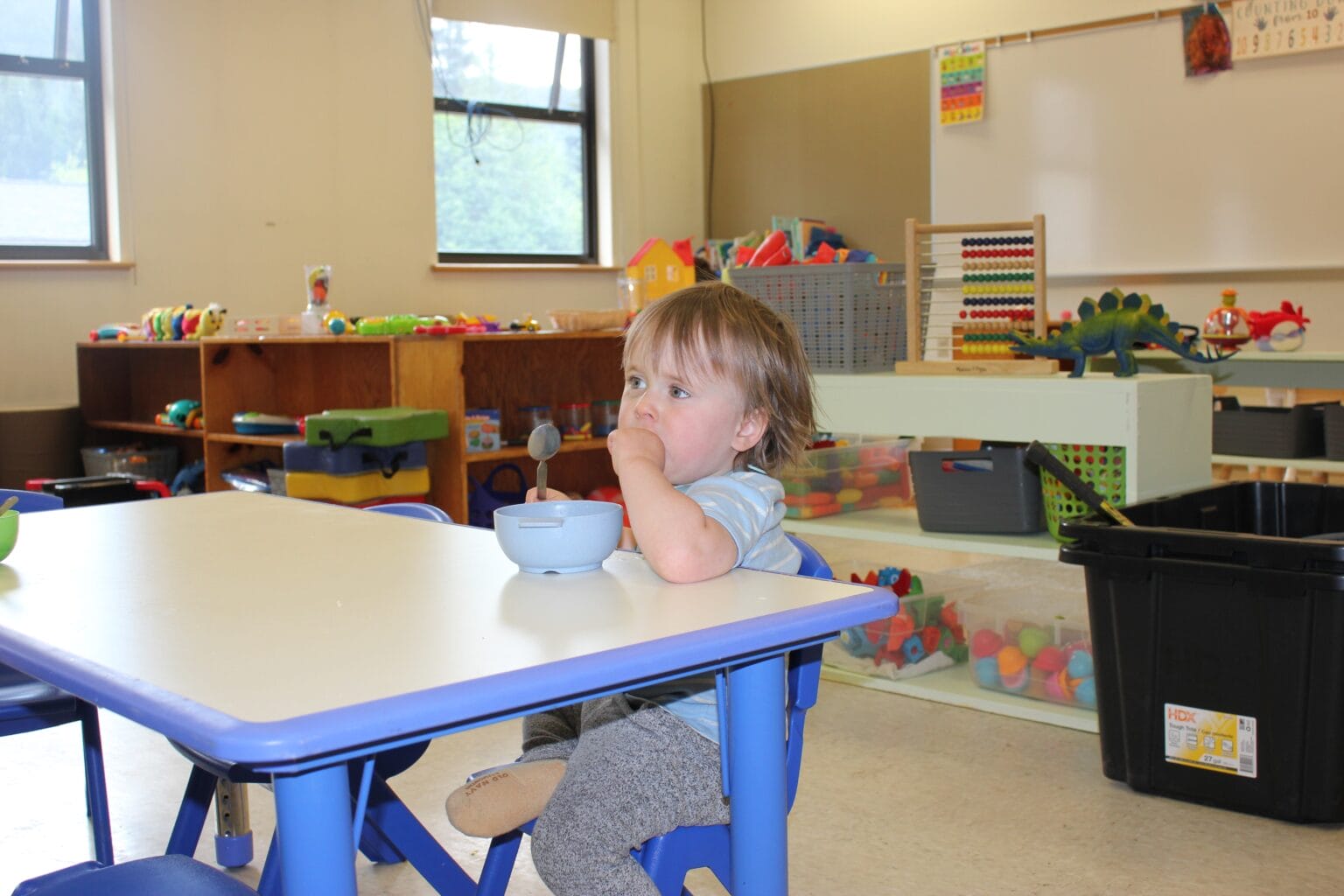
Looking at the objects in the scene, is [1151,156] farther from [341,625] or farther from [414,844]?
[341,625]

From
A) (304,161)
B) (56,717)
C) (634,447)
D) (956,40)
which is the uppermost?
(956,40)

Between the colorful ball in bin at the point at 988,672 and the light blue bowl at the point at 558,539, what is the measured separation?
69.6 inches

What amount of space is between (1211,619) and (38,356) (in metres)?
4.67

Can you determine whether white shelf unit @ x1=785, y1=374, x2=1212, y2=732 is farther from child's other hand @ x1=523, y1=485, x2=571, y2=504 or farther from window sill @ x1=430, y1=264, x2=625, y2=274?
window sill @ x1=430, y1=264, x2=625, y2=274

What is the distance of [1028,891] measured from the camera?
1.85m

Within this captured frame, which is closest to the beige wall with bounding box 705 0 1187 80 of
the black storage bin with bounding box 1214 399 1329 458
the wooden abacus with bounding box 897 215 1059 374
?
the black storage bin with bounding box 1214 399 1329 458

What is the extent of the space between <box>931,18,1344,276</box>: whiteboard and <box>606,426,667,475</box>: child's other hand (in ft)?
14.5

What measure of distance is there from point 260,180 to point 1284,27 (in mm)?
4260

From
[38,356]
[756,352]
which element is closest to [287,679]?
[756,352]

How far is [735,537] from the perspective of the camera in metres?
1.22

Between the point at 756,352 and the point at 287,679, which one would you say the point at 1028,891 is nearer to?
the point at 756,352

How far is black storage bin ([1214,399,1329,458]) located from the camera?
4.04 metres

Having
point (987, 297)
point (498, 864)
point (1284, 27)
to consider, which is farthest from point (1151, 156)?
point (498, 864)

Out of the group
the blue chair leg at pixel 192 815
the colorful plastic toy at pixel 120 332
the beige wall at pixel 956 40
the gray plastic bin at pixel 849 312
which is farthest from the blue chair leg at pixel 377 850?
the beige wall at pixel 956 40
